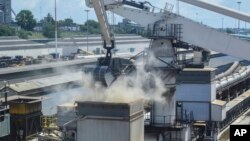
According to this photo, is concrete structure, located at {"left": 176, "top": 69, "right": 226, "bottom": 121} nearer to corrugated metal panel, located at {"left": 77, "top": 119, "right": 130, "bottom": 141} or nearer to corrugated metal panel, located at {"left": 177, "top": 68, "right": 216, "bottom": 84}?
corrugated metal panel, located at {"left": 177, "top": 68, "right": 216, "bottom": 84}

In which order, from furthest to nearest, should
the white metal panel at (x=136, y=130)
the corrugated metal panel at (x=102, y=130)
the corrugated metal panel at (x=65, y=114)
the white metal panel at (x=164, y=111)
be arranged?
the white metal panel at (x=164, y=111) < the corrugated metal panel at (x=65, y=114) < the white metal panel at (x=136, y=130) < the corrugated metal panel at (x=102, y=130)

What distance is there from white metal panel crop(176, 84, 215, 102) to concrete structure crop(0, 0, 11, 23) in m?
108

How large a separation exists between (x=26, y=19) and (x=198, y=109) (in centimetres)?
9751

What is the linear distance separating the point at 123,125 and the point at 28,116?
8460mm

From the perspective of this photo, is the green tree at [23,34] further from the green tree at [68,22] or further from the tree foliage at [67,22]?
the green tree at [68,22]

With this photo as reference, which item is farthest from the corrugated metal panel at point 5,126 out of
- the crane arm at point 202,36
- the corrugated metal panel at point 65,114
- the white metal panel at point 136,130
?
the crane arm at point 202,36

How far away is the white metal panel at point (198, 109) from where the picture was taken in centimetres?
2641

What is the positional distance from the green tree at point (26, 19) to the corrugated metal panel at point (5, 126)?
9695cm

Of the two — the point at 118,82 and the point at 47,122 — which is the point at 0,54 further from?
the point at 118,82

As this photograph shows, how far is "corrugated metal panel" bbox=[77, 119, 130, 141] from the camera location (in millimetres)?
16109

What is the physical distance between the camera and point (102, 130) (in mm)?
16422

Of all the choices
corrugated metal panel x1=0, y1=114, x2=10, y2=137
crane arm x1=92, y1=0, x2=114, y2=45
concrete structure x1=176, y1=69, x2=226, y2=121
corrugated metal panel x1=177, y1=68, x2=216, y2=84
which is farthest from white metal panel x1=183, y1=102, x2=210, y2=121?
corrugated metal panel x1=0, y1=114, x2=10, y2=137

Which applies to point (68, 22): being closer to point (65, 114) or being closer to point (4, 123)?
point (65, 114)

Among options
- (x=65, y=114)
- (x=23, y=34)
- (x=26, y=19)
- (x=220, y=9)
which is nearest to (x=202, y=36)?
(x=220, y=9)
